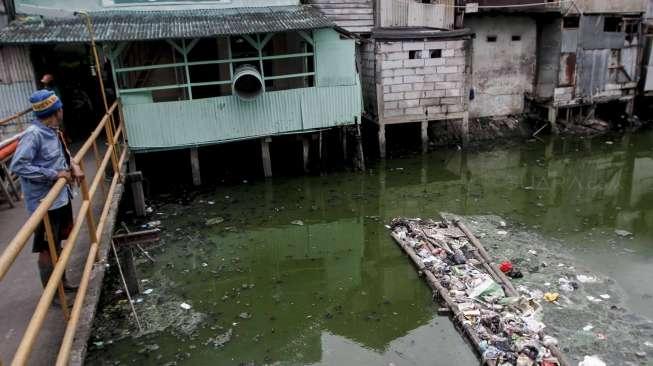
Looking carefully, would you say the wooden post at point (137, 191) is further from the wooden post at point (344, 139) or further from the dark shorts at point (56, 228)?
the wooden post at point (344, 139)

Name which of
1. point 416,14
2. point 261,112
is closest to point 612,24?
point 416,14

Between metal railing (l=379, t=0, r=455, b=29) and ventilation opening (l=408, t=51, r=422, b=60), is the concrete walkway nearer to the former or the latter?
ventilation opening (l=408, t=51, r=422, b=60)

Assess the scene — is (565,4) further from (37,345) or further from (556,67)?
(37,345)

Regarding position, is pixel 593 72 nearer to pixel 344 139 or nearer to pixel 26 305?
pixel 344 139

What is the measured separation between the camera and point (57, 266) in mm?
3428

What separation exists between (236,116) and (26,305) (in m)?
7.81

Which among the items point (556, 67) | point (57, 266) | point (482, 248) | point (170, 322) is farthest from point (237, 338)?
point (556, 67)

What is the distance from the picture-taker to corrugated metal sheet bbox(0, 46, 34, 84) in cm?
1084

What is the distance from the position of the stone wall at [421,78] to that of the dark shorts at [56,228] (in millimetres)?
10702

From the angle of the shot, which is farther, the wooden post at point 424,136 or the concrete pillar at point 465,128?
the concrete pillar at point 465,128

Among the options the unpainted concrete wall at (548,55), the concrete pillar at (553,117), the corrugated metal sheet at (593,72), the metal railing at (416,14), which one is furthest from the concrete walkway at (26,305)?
the corrugated metal sheet at (593,72)

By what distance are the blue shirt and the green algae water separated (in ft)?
8.13

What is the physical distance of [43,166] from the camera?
451cm

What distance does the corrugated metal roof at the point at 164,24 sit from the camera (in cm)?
1017
